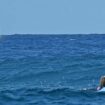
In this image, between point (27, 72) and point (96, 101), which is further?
point (27, 72)

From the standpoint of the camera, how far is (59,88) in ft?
57.4

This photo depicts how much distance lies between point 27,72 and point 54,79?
202 cm

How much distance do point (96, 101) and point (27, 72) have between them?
747 centimetres

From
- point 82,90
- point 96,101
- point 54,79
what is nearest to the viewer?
point 96,101

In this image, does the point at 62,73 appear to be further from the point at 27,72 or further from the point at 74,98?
the point at 74,98

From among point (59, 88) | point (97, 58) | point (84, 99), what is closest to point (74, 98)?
point (84, 99)

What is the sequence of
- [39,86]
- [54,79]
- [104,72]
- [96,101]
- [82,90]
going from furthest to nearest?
[104,72], [54,79], [39,86], [82,90], [96,101]

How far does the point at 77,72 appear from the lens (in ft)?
72.9

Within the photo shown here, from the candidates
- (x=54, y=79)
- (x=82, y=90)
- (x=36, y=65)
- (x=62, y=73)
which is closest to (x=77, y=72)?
(x=62, y=73)

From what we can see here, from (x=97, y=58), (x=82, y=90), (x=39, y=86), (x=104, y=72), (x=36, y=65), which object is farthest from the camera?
(x=97, y=58)

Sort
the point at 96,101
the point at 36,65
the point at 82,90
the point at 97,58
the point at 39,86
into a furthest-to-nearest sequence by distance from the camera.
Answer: the point at 97,58 < the point at 36,65 < the point at 39,86 < the point at 82,90 < the point at 96,101

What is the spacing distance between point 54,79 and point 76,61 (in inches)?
233

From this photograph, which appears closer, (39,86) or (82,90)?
(82,90)

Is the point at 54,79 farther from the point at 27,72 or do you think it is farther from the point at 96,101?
the point at 96,101
